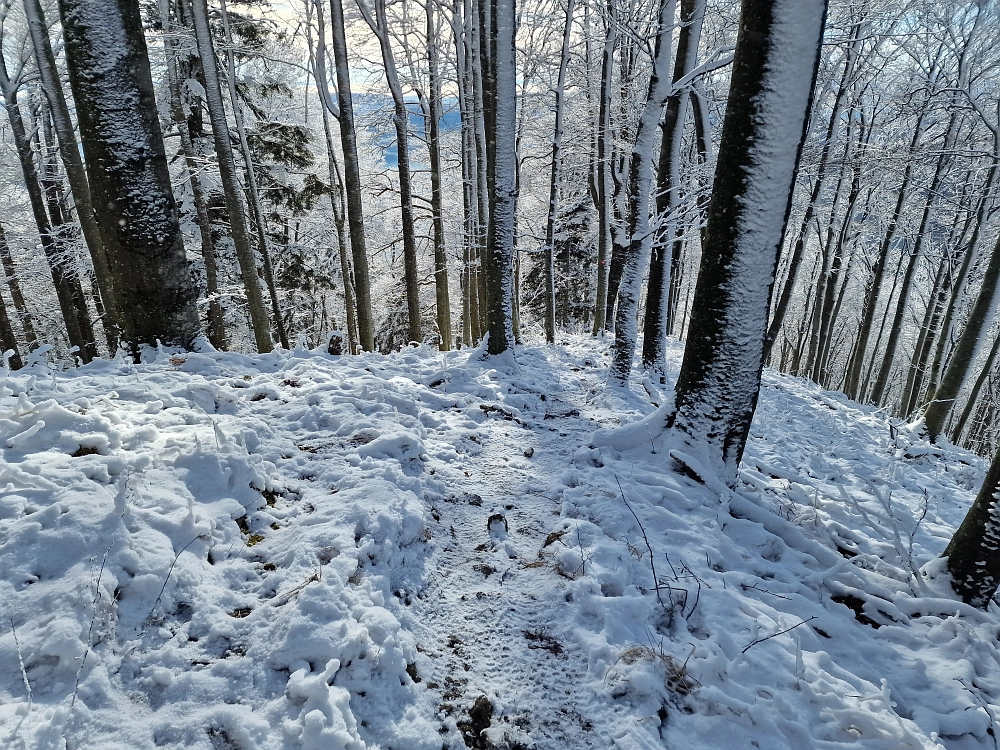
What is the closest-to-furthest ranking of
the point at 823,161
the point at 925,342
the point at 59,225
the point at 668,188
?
the point at 668,188, the point at 823,161, the point at 59,225, the point at 925,342

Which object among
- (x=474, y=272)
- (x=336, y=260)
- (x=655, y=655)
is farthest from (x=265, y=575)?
(x=336, y=260)

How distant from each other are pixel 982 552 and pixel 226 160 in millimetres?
11118

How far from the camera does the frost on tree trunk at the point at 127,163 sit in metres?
4.21

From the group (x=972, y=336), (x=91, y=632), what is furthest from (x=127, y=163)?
(x=972, y=336)

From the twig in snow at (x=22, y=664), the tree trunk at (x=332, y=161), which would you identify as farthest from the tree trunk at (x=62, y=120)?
the twig in snow at (x=22, y=664)

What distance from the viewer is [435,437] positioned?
5.08 metres

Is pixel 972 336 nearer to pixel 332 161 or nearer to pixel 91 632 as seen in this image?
pixel 91 632

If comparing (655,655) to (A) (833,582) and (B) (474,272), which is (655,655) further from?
(B) (474,272)

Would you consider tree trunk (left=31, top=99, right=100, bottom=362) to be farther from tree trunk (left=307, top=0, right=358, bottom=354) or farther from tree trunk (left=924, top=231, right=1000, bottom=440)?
tree trunk (left=924, top=231, right=1000, bottom=440)

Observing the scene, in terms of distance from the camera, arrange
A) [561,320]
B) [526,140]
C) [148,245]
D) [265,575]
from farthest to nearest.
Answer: [561,320]
[526,140]
[148,245]
[265,575]

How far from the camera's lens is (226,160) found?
887 centimetres

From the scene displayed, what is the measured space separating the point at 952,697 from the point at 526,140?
698 inches

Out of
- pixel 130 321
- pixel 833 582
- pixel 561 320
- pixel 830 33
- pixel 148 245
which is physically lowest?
pixel 561 320

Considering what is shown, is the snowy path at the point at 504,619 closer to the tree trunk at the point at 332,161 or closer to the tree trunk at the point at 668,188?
the tree trunk at the point at 668,188
